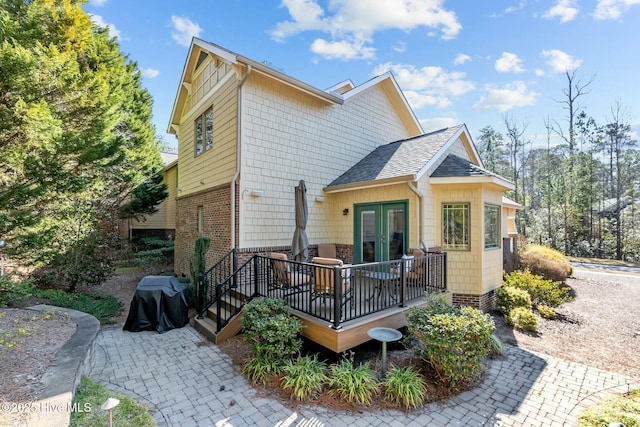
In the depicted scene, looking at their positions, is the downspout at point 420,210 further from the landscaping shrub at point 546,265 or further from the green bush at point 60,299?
the green bush at point 60,299

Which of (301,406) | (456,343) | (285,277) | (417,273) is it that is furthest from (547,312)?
(301,406)

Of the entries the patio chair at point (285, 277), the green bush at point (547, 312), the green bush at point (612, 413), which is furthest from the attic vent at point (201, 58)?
the green bush at point (547, 312)

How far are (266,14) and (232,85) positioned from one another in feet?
16.0

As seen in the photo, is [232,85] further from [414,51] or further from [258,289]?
[414,51]

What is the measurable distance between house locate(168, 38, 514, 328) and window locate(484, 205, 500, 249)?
3 centimetres

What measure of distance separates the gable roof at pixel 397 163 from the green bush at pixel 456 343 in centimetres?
390

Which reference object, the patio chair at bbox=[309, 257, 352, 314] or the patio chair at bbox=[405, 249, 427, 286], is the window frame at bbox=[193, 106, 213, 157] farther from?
the patio chair at bbox=[405, 249, 427, 286]

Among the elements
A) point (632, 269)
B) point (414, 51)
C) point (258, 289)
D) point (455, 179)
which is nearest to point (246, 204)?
point (258, 289)

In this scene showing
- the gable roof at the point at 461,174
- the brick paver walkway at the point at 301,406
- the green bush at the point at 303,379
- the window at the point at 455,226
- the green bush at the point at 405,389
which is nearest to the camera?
the brick paver walkway at the point at 301,406

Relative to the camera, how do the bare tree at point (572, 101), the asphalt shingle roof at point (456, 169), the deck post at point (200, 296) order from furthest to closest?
the bare tree at point (572, 101), the asphalt shingle roof at point (456, 169), the deck post at point (200, 296)

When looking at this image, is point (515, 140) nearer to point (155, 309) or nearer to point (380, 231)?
point (380, 231)

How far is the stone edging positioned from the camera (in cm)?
302

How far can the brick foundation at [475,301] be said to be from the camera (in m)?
8.14

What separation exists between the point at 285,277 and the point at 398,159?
5640 mm
